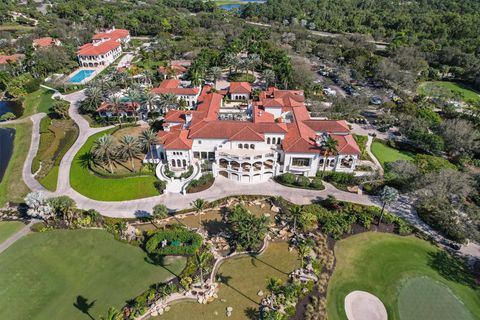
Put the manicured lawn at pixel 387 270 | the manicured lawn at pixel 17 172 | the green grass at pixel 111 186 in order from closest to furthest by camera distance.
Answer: the manicured lawn at pixel 387 270, the green grass at pixel 111 186, the manicured lawn at pixel 17 172

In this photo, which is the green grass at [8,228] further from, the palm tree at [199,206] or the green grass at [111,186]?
the palm tree at [199,206]

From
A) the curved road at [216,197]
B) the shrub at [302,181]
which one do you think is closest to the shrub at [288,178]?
the shrub at [302,181]

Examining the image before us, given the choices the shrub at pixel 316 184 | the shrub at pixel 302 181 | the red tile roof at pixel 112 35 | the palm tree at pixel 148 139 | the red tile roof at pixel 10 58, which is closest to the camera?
the shrub at pixel 316 184

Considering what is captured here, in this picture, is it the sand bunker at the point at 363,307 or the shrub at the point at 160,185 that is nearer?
the sand bunker at the point at 363,307

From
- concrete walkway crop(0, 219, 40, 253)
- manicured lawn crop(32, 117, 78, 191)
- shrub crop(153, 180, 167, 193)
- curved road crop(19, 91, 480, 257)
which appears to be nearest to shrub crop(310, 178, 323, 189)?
curved road crop(19, 91, 480, 257)

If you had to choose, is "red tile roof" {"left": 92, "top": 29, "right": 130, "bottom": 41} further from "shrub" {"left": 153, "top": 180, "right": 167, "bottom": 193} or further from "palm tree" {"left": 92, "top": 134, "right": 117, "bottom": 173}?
"shrub" {"left": 153, "top": 180, "right": 167, "bottom": 193}

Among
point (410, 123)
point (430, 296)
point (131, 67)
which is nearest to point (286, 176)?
point (430, 296)

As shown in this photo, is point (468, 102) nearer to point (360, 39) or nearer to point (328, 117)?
point (328, 117)
